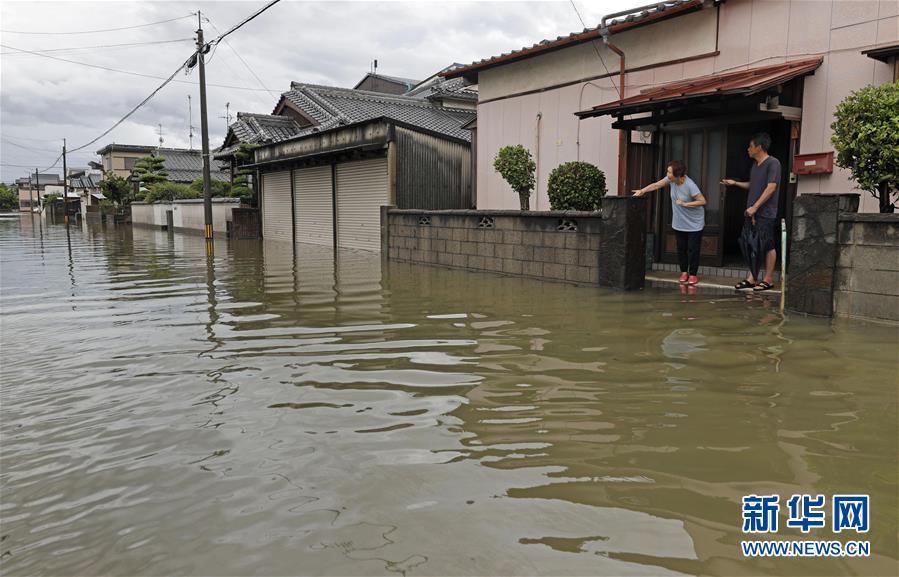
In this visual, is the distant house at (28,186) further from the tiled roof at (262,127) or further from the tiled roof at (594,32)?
the tiled roof at (594,32)

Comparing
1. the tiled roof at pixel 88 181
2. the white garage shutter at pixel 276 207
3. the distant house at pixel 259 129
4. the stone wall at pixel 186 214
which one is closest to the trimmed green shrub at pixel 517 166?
the white garage shutter at pixel 276 207

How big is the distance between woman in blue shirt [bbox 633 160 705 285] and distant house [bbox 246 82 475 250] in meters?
9.48

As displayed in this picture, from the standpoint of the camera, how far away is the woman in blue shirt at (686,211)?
8469mm

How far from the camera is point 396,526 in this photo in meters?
2.71

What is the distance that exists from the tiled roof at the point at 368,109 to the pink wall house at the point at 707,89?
8.05m

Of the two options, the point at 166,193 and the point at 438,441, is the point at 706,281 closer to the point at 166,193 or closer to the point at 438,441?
the point at 438,441

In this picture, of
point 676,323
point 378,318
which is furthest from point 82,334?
point 676,323

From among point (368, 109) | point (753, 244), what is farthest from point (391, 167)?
point (753, 244)

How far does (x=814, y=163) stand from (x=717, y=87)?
5.65 feet

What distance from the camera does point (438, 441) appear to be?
362 cm

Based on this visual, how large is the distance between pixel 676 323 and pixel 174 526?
5294 mm

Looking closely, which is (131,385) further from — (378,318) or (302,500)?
(378,318)

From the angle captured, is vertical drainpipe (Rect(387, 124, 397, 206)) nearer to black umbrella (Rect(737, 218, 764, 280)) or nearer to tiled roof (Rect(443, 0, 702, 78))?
tiled roof (Rect(443, 0, 702, 78))

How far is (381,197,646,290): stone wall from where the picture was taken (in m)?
9.05
